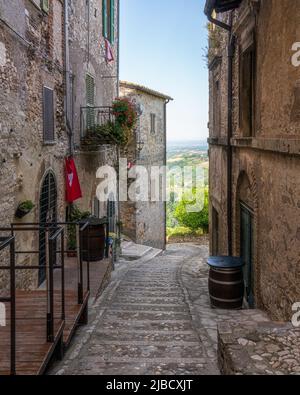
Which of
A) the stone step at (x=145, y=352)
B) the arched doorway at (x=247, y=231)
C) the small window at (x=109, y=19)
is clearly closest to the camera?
the stone step at (x=145, y=352)

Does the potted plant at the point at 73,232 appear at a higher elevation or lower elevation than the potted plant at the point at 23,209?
lower

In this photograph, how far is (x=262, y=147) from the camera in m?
6.81

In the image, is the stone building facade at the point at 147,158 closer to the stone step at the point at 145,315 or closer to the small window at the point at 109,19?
the small window at the point at 109,19

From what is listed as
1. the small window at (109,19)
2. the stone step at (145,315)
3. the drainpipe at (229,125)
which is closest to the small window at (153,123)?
the small window at (109,19)

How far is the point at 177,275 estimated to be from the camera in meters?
12.3

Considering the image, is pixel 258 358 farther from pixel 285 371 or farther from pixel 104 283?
pixel 104 283

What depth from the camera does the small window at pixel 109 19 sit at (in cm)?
1548

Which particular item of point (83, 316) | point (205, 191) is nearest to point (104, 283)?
point (83, 316)

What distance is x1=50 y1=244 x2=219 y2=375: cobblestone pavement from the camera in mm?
5140

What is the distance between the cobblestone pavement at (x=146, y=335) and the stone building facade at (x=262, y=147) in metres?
1.23

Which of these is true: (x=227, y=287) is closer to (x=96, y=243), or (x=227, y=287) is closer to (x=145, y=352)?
(x=145, y=352)

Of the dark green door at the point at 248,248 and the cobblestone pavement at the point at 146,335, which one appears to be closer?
the cobblestone pavement at the point at 146,335

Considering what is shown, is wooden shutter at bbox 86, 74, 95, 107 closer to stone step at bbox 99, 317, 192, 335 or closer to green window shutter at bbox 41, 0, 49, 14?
green window shutter at bbox 41, 0, 49, 14
